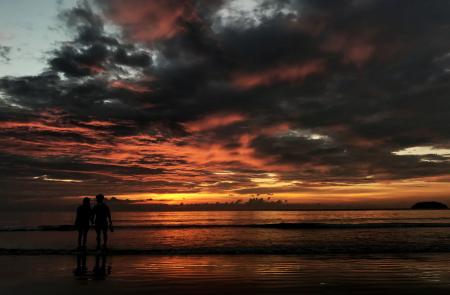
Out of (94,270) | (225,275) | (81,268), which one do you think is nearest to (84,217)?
(81,268)

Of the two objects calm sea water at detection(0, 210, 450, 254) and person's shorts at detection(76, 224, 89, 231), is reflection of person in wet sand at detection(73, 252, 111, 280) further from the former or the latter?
calm sea water at detection(0, 210, 450, 254)

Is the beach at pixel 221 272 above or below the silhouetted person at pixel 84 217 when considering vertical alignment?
below

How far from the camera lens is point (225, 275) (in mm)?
13266

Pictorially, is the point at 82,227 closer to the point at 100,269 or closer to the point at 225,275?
the point at 100,269

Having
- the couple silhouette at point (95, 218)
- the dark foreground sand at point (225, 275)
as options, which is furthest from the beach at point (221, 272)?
the couple silhouette at point (95, 218)

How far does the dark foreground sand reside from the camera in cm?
1066

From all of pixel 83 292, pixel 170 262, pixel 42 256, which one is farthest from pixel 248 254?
pixel 83 292

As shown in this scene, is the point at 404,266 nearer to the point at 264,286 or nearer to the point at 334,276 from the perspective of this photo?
the point at 334,276

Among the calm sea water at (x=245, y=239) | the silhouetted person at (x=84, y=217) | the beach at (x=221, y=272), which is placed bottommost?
the calm sea water at (x=245, y=239)

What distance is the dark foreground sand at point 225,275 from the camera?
10656 mm

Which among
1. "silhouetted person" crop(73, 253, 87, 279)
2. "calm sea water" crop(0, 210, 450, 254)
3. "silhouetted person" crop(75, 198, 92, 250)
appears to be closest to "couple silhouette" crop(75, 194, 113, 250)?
"silhouetted person" crop(75, 198, 92, 250)

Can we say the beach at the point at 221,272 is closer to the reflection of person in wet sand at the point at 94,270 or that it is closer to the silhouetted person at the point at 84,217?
the reflection of person in wet sand at the point at 94,270

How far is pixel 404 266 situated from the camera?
1544cm

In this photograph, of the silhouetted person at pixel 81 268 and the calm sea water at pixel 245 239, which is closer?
the silhouetted person at pixel 81 268
